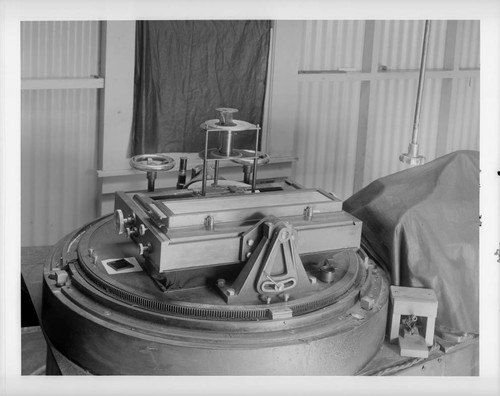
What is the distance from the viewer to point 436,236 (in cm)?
415

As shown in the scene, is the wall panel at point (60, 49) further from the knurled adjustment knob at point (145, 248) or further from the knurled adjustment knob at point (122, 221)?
the knurled adjustment knob at point (145, 248)

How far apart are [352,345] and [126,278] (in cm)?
104

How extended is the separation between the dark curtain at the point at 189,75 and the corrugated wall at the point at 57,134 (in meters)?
0.37

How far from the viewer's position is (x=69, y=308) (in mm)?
3566

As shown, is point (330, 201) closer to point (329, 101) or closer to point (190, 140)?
point (190, 140)

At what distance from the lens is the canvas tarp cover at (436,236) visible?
4.10 metres

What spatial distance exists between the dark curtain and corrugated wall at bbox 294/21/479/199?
604 mm

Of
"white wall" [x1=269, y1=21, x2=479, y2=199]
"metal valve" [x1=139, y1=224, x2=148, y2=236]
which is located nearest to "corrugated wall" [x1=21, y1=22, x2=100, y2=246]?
"white wall" [x1=269, y1=21, x2=479, y2=199]

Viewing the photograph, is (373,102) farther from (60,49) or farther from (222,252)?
(222,252)

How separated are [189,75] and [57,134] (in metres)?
1.05

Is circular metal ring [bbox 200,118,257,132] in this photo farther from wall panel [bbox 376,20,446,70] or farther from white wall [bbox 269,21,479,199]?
wall panel [bbox 376,20,446,70]

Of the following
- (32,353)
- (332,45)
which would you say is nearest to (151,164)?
(32,353)

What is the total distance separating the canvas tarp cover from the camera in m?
4.10

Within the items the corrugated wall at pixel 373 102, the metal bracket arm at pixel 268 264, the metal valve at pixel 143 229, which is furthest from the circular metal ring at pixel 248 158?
the corrugated wall at pixel 373 102
